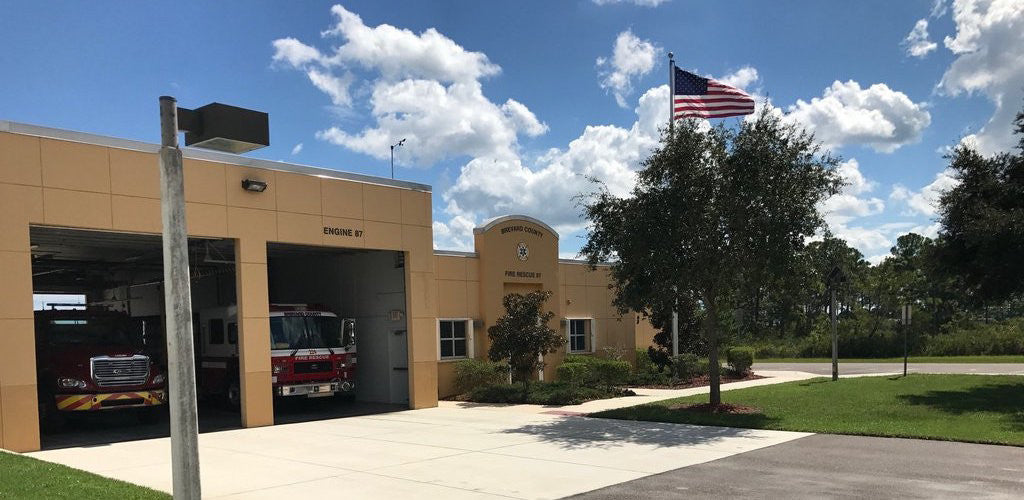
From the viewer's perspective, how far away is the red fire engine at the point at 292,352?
1794 cm

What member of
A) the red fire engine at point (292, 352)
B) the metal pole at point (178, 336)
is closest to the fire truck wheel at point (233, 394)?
the red fire engine at point (292, 352)

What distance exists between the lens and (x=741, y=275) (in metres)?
16.0

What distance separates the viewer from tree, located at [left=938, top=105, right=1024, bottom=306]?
18.0m

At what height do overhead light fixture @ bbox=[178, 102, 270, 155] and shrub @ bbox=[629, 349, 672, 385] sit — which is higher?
overhead light fixture @ bbox=[178, 102, 270, 155]

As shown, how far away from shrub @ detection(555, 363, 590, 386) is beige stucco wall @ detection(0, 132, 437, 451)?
543 centimetres

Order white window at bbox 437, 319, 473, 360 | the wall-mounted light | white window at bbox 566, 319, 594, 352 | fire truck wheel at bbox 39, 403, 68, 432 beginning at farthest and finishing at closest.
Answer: white window at bbox 566, 319, 594, 352
white window at bbox 437, 319, 473, 360
the wall-mounted light
fire truck wheel at bbox 39, 403, 68, 432

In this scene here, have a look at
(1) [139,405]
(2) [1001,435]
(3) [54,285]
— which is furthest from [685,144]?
(3) [54,285]

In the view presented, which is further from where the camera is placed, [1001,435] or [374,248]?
[374,248]

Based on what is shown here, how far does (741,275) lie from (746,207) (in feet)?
5.16

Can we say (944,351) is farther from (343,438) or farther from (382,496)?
(382,496)

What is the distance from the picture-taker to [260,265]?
16.5m

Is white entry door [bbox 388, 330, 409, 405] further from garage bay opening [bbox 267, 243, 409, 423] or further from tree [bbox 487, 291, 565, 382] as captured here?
tree [bbox 487, 291, 565, 382]

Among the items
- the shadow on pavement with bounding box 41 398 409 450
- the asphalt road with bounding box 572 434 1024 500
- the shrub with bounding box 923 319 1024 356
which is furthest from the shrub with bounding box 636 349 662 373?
the shrub with bounding box 923 319 1024 356

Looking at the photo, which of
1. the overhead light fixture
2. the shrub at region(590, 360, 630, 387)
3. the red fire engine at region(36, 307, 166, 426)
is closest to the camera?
the overhead light fixture
